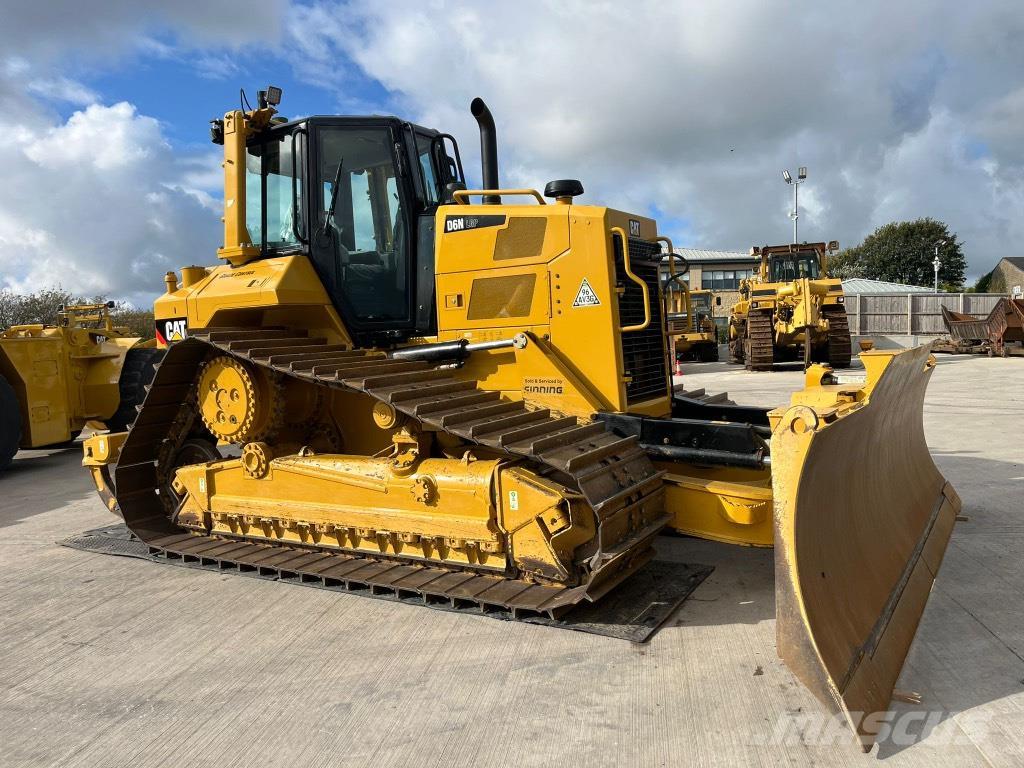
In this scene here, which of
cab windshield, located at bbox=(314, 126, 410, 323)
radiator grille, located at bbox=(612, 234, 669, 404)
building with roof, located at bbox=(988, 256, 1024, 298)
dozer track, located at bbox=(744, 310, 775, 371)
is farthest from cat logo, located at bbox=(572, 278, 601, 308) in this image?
building with roof, located at bbox=(988, 256, 1024, 298)

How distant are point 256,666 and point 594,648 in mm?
1642

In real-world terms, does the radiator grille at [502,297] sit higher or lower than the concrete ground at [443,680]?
higher

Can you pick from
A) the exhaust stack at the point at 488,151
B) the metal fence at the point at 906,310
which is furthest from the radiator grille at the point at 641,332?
the metal fence at the point at 906,310

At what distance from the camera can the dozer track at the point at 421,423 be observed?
3.82 meters

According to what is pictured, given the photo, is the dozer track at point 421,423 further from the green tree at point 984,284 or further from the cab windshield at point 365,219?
the green tree at point 984,284

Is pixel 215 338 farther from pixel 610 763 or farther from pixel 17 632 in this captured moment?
pixel 610 763

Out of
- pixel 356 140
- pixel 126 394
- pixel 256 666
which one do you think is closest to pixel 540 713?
pixel 256 666

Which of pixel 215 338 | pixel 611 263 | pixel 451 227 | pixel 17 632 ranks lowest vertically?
pixel 17 632

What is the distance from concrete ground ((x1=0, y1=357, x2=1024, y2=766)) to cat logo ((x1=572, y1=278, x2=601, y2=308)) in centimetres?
183

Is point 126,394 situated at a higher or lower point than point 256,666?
higher

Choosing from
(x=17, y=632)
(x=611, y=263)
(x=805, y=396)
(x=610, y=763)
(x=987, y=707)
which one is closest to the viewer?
(x=610, y=763)

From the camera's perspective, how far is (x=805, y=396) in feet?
11.2

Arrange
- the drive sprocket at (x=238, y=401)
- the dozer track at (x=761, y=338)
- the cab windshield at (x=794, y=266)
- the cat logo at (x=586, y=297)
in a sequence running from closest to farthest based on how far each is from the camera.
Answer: the cat logo at (x=586, y=297) → the drive sprocket at (x=238, y=401) → the dozer track at (x=761, y=338) → the cab windshield at (x=794, y=266)

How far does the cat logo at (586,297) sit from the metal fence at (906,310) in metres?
27.7
